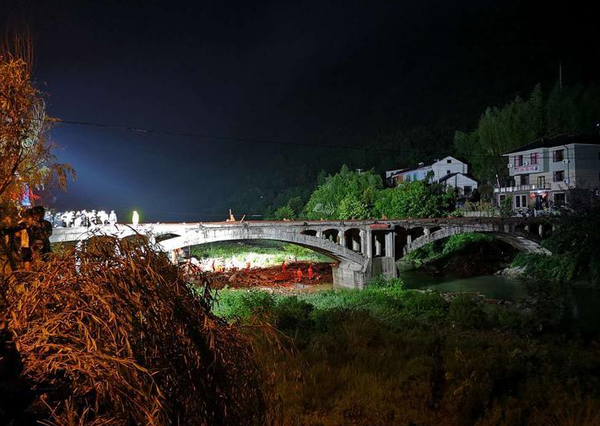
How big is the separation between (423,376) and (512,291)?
25.6 meters

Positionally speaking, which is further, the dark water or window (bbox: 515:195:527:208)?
window (bbox: 515:195:527:208)

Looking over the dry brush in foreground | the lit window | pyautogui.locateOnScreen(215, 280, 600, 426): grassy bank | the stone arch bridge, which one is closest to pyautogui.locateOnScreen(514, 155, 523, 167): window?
the lit window

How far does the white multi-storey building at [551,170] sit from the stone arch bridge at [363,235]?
6.99 meters

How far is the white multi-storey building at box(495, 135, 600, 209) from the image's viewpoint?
44312 millimetres

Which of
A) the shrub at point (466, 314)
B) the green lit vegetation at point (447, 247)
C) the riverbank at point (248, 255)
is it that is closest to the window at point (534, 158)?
the green lit vegetation at point (447, 247)

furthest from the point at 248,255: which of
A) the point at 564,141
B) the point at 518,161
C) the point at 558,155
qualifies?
the point at 564,141

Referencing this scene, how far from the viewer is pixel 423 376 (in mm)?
9664

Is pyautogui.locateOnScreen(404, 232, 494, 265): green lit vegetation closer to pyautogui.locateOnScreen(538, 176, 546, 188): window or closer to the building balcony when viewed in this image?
the building balcony

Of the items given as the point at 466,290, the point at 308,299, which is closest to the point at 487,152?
the point at 466,290

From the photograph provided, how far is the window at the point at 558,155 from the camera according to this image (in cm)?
4516

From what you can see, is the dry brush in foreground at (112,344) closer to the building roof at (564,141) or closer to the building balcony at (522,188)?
the building roof at (564,141)

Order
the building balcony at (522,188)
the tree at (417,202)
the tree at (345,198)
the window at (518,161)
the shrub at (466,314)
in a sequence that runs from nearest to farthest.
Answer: the shrub at (466,314) < the building balcony at (522,188) < the window at (518,161) < the tree at (417,202) < the tree at (345,198)

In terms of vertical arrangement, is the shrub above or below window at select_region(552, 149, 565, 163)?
below

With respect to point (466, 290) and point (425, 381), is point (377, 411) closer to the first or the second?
point (425, 381)
